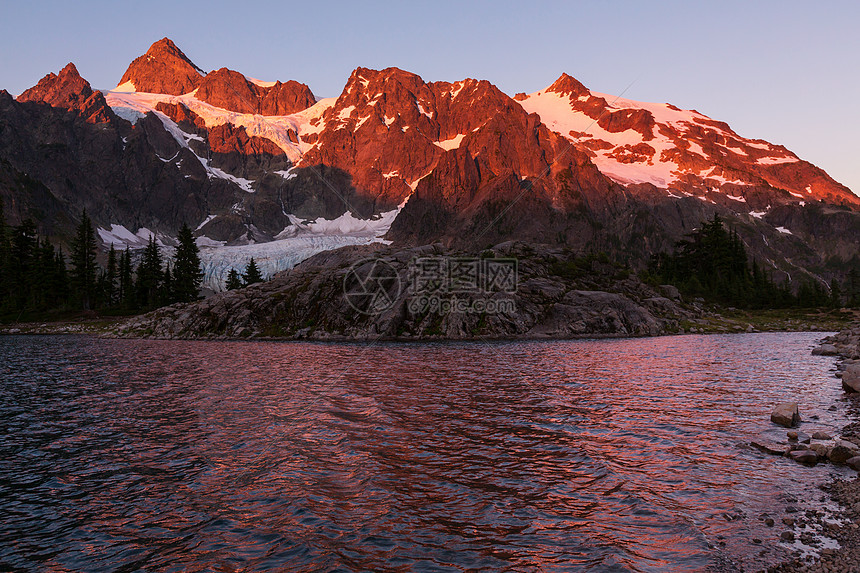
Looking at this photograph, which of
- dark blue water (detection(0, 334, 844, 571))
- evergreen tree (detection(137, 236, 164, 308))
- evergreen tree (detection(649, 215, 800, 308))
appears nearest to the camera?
dark blue water (detection(0, 334, 844, 571))

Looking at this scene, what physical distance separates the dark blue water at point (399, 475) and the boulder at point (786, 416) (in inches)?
32.1

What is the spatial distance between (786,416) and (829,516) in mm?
10492

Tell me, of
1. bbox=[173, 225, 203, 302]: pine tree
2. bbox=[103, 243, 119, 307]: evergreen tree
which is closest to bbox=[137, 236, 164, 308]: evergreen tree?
bbox=[173, 225, 203, 302]: pine tree

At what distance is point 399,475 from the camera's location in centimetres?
1589

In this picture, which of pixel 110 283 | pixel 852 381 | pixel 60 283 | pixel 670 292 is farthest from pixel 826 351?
pixel 110 283

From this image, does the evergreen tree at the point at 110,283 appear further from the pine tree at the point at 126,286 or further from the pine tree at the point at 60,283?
the pine tree at the point at 60,283

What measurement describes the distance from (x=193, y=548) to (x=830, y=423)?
2546 centimetres

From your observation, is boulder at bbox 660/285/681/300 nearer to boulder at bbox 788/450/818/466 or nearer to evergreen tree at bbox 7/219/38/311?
boulder at bbox 788/450/818/466

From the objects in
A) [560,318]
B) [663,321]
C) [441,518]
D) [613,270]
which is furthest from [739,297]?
[441,518]

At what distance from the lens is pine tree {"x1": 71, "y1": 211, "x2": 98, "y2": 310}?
134 meters

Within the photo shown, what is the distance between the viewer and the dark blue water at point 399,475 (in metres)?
11.0

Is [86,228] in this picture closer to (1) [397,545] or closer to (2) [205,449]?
(2) [205,449]

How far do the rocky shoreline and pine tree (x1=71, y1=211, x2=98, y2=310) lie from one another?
159605 millimetres

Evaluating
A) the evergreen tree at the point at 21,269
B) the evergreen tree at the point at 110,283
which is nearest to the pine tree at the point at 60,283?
the evergreen tree at the point at 21,269
